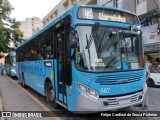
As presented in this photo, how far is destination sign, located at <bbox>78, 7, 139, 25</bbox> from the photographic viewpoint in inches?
229

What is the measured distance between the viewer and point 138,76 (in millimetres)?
6051

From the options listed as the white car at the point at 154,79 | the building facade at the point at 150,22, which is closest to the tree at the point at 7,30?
the building facade at the point at 150,22

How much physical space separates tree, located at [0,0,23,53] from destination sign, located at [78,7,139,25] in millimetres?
29035

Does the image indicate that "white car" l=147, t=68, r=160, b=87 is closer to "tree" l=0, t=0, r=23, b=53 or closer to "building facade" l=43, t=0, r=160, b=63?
"building facade" l=43, t=0, r=160, b=63

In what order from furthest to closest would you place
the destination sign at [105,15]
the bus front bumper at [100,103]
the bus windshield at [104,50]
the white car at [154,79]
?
the white car at [154,79] → the destination sign at [105,15] → the bus windshield at [104,50] → the bus front bumper at [100,103]

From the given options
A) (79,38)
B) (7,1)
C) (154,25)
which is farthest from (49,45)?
(7,1)

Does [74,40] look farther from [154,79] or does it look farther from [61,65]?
[154,79]

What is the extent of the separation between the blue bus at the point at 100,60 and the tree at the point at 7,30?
29.0 meters

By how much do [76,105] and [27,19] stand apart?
7776 centimetres

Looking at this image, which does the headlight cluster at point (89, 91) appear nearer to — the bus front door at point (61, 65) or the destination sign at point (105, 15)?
the bus front door at point (61, 65)

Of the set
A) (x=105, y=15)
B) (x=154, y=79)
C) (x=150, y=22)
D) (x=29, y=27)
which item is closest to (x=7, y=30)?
(x=150, y=22)

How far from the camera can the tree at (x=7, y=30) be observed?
33.7 meters

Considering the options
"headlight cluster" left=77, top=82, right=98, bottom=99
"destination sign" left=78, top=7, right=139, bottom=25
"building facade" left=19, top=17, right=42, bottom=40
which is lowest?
"headlight cluster" left=77, top=82, right=98, bottom=99

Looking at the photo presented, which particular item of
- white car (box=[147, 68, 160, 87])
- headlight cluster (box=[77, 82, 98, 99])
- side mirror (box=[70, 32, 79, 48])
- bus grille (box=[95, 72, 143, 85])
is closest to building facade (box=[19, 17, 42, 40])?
white car (box=[147, 68, 160, 87])
